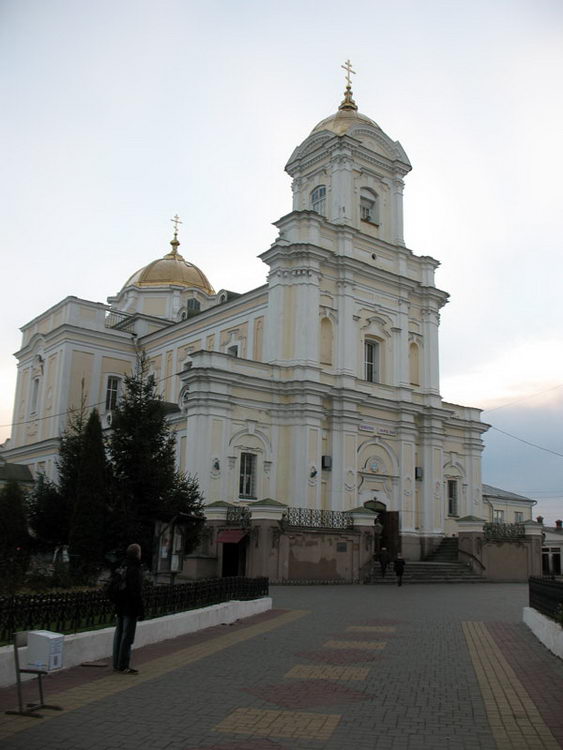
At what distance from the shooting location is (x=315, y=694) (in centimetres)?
876

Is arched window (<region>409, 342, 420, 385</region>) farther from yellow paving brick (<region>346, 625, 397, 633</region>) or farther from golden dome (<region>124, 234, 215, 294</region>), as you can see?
yellow paving brick (<region>346, 625, 397, 633</region>)

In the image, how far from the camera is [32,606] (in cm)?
998

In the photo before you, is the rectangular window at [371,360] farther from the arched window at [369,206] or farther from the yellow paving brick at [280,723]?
the yellow paving brick at [280,723]

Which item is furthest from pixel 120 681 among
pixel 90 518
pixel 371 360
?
pixel 371 360

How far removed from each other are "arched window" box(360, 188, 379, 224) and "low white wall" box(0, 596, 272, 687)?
89.7 ft

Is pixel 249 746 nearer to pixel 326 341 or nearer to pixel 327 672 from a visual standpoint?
pixel 327 672

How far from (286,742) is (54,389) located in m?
41.2

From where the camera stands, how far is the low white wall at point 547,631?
37.6 feet

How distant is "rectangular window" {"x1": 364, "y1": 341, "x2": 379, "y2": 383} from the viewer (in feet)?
127

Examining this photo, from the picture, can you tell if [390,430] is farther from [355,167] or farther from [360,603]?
[360,603]

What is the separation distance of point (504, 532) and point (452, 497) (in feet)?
24.2

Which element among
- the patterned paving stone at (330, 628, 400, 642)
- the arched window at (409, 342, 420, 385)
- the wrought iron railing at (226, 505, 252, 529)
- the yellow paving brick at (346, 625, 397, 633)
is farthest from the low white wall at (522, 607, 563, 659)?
the arched window at (409, 342, 420, 385)

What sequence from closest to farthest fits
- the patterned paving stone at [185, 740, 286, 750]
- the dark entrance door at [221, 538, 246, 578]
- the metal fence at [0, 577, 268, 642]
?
the patterned paving stone at [185, 740, 286, 750] → the metal fence at [0, 577, 268, 642] → the dark entrance door at [221, 538, 246, 578]

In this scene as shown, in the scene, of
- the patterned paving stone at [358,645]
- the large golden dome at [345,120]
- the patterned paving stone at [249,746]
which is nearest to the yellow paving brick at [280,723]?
the patterned paving stone at [249,746]
